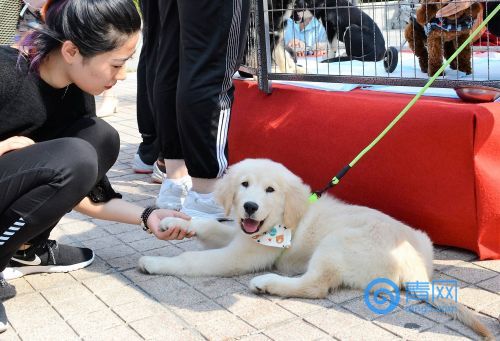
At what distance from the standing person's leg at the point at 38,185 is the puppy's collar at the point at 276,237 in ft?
2.42

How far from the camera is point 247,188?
261 centimetres

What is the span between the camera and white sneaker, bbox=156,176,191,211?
128 inches

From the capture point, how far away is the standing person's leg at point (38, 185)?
7.09ft

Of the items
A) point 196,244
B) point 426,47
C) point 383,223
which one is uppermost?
Result: point 426,47

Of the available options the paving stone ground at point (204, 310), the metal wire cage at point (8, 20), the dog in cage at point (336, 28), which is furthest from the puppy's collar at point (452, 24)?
the metal wire cage at point (8, 20)

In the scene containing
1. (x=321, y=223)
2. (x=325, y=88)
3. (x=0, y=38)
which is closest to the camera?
(x=321, y=223)

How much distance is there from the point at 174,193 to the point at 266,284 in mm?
1076

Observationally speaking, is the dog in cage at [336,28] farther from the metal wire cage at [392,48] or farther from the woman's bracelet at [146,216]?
the woman's bracelet at [146,216]

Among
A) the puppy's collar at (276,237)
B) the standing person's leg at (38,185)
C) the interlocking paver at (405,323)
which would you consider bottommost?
the interlocking paver at (405,323)

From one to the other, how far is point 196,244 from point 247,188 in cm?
54

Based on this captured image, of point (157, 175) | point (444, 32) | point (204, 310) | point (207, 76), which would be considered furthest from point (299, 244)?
point (157, 175)

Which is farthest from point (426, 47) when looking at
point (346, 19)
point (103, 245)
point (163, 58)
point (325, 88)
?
point (103, 245)

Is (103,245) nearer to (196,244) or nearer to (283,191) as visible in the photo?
(196,244)

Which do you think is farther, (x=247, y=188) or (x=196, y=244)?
(x=196, y=244)
